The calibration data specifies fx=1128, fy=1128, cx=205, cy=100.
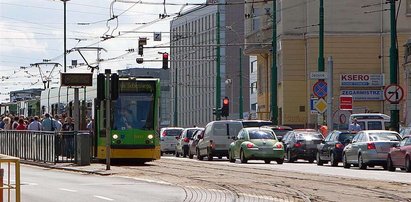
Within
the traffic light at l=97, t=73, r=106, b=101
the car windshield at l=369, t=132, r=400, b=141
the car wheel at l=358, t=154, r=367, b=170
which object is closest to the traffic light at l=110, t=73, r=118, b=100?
the traffic light at l=97, t=73, r=106, b=101

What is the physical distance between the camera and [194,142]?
52312 millimetres

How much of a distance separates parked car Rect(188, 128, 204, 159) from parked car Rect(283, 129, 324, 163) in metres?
5.13

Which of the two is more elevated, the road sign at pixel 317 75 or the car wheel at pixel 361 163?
the road sign at pixel 317 75

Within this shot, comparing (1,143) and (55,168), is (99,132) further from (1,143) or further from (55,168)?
(1,143)

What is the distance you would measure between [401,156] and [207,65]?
99.5 metres

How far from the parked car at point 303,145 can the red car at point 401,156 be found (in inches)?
414

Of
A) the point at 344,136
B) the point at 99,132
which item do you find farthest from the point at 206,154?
the point at 99,132

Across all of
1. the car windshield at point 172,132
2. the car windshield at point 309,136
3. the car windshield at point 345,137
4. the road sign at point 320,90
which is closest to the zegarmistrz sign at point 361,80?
the car windshield at point 172,132

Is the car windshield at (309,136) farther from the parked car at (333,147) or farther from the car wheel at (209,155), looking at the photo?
the car wheel at (209,155)

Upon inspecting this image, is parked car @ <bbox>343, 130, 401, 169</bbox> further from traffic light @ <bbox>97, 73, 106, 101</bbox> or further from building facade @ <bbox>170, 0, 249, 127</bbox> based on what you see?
building facade @ <bbox>170, 0, 249, 127</bbox>

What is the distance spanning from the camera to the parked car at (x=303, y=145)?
46.2 m

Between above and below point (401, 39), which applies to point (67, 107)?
below

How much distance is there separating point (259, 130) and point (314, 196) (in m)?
22.2

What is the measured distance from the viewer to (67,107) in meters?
46.4
